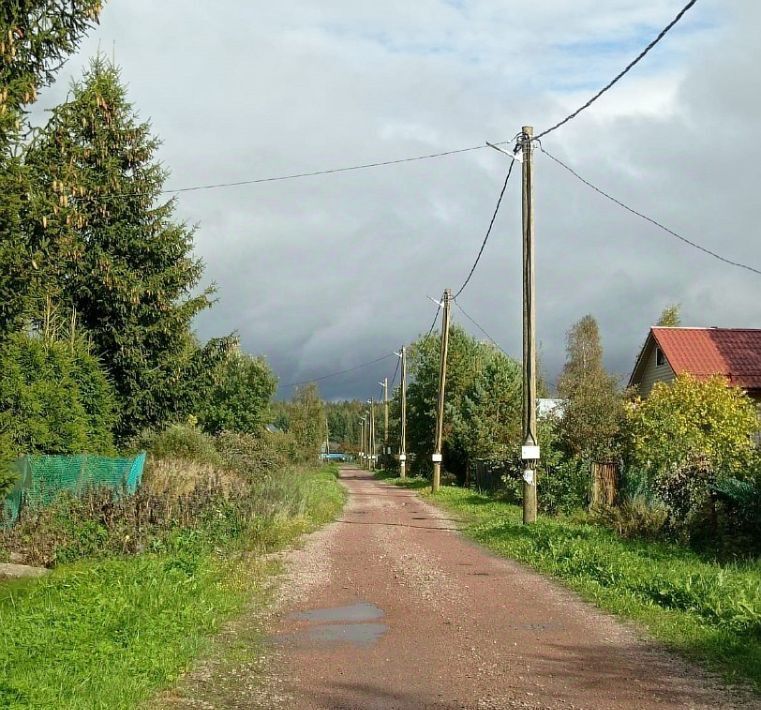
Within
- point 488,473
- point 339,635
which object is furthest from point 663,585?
point 488,473

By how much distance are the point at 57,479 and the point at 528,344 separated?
34.4 feet

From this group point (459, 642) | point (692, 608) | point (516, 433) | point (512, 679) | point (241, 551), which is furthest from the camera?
point (516, 433)

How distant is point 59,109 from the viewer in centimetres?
1376

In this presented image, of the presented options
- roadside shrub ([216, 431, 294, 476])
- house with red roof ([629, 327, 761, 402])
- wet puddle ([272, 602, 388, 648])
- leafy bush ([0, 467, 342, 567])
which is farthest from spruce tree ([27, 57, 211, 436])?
house with red roof ([629, 327, 761, 402])

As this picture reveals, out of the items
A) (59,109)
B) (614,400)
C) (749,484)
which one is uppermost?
(59,109)

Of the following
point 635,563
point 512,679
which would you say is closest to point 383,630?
point 512,679

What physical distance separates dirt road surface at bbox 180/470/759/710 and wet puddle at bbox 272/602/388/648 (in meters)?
0.01

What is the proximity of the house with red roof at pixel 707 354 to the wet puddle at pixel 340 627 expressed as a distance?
1079 inches

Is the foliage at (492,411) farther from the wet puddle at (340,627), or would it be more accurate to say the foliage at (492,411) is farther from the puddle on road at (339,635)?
the puddle on road at (339,635)

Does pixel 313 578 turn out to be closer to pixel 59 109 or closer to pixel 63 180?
pixel 63 180

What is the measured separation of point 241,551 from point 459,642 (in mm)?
7217

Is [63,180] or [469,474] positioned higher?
[63,180]

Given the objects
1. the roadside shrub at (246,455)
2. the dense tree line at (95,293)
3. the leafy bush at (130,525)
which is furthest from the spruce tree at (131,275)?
the leafy bush at (130,525)

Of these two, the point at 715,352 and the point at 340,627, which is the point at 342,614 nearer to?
the point at 340,627
